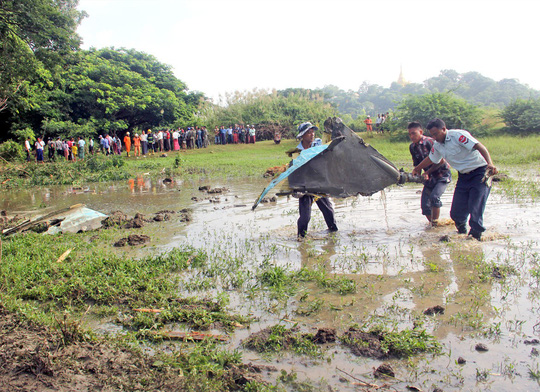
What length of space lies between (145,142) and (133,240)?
21.9 metres

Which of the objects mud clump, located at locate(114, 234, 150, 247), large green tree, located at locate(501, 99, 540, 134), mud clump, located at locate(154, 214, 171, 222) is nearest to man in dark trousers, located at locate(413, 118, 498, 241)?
mud clump, located at locate(114, 234, 150, 247)

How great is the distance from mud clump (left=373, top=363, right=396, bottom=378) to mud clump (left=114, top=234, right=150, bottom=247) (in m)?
4.93

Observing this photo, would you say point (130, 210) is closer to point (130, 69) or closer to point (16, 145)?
point (16, 145)

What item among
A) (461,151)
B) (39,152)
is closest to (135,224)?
(461,151)

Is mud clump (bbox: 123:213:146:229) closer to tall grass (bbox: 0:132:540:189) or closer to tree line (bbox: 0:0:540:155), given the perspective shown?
tall grass (bbox: 0:132:540:189)

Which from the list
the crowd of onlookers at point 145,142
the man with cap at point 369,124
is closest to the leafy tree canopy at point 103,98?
the crowd of onlookers at point 145,142

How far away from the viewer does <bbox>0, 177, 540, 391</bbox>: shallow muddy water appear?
330 cm

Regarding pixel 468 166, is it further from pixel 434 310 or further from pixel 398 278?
pixel 434 310

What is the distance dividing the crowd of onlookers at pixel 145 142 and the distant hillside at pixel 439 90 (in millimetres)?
26900

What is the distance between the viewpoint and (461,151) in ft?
20.4

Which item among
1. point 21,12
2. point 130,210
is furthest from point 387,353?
point 21,12

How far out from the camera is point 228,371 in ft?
10.6

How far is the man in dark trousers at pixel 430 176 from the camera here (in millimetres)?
7402

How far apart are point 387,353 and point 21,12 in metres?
15.4
